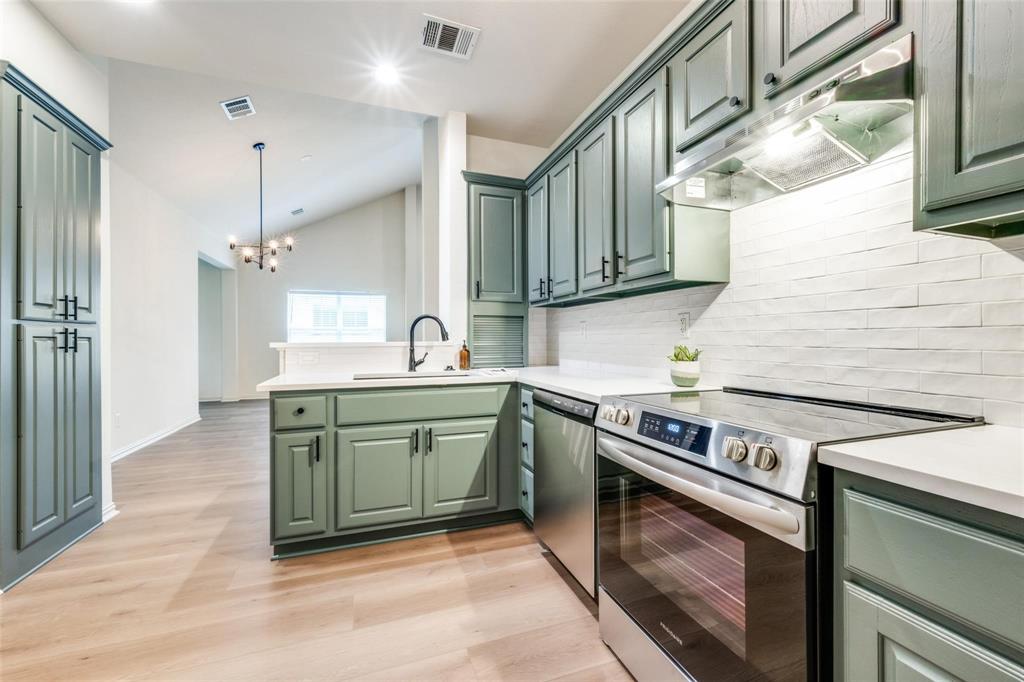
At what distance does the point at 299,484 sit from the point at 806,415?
228 centimetres

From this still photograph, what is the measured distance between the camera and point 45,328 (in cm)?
221

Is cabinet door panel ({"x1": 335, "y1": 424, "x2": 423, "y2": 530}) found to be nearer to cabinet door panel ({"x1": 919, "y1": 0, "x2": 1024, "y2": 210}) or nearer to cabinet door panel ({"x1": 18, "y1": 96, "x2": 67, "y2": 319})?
cabinet door panel ({"x1": 18, "y1": 96, "x2": 67, "y2": 319})

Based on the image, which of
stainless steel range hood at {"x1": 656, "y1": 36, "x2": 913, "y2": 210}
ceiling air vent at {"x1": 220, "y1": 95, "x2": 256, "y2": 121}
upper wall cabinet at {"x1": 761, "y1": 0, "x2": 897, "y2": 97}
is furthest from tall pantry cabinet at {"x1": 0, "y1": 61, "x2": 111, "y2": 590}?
upper wall cabinet at {"x1": 761, "y1": 0, "x2": 897, "y2": 97}

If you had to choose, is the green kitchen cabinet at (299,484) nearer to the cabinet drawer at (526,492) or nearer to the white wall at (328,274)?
the cabinet drawer at (526,492)

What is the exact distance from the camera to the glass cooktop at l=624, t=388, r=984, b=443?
102cm

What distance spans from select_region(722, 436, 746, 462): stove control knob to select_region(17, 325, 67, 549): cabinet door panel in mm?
3059

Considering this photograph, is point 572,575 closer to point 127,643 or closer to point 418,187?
point 127,643

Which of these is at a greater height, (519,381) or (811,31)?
(811,31)

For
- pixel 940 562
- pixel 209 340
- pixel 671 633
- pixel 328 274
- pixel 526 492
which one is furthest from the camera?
pixel 328 274

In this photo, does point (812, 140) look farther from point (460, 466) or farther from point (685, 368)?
point (460, 466)

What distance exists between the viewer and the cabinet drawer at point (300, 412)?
2221 mm

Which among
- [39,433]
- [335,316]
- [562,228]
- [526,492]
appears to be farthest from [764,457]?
[335,316]

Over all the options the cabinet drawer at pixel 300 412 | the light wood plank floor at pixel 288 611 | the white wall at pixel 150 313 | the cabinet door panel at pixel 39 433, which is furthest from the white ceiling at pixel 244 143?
the light wood plank floor at pixel 288 611

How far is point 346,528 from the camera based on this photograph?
7.67 ft
